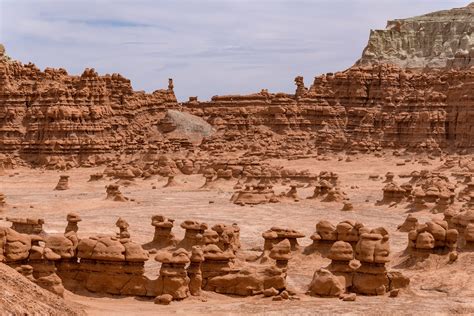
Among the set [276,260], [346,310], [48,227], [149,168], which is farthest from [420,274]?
[149,168]

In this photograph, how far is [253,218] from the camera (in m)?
34.4

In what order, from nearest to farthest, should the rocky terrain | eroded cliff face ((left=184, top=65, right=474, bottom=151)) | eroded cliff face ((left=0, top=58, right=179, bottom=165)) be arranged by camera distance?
1. the rocky terrain
2. eroded cliff face ((left=0, top=58, right=179, bottom=165))
3. eroded cliff face ((left=184, top=65, right=474, bottom=151))

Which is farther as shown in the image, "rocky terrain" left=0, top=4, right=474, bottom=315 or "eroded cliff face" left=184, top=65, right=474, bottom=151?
"eroded cliff face" left=184, top=65, right=474, bottom=151

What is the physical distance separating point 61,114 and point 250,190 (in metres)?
24.1

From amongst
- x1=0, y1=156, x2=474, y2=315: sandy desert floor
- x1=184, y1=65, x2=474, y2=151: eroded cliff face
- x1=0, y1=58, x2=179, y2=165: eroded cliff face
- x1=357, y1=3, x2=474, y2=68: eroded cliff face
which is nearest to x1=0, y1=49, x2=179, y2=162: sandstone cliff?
x1=0, y1=58, x2=179, y2=165: eroded cliff face

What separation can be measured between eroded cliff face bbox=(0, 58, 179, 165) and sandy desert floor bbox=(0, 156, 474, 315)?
3337 millimetres

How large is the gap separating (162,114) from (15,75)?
477 inches

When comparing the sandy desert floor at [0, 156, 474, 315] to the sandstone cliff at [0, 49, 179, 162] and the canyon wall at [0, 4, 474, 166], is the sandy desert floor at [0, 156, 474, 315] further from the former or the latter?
the canyon wall at [0, 4, 474, 166]

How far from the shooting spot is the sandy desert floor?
1772 cm

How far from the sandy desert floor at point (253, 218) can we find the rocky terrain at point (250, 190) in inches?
3.0

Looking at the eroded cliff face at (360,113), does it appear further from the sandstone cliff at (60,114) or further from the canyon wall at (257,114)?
the sandstone cliff at (60,114)

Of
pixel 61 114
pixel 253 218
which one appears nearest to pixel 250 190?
pixel 253 218

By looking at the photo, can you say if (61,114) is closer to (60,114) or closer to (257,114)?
(60,114)

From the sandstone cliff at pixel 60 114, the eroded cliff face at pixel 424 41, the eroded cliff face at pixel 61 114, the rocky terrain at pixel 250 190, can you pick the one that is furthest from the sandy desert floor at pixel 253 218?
the eroded cliff face at pixel 424 41
